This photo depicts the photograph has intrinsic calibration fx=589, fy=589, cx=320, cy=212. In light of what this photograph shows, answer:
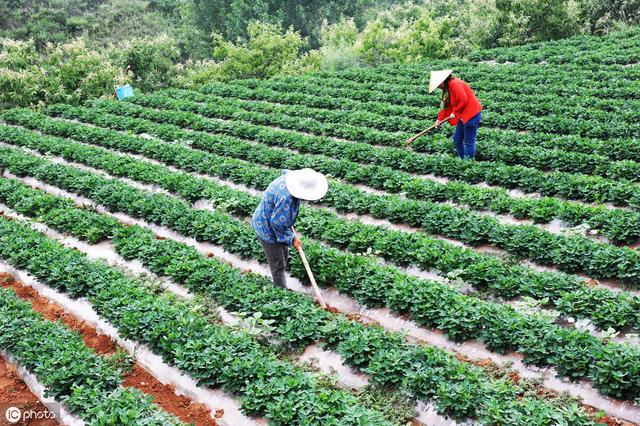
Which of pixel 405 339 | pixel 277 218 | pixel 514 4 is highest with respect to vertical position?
pixel 514 4

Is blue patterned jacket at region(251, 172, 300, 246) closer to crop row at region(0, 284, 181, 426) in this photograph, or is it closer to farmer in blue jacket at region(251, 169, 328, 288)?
farmer in blue jacket at region(251, 169, 328, 288)

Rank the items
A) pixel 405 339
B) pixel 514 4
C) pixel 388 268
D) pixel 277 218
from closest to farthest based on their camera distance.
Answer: pixel 405 339, pixel 277 218, pixel 388 268, pixel 514 4

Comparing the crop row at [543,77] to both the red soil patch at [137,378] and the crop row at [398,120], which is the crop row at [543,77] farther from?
the red soil patch at [137,378]

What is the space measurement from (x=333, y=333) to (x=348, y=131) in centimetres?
817

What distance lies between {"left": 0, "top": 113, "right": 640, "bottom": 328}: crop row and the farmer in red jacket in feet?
7.95

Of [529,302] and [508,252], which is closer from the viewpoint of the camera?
[529,302]

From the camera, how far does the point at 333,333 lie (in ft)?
21.4

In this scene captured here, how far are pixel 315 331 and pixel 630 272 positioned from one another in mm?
3799

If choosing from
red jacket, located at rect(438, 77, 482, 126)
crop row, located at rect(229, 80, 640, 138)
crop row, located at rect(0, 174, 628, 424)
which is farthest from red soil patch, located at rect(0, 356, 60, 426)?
crop row, located at rect(229, 80, 640, 138)

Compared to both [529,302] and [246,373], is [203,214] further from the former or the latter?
[529,302]

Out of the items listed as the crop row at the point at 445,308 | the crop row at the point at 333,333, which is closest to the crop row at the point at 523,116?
the crop row at the point at 445,308

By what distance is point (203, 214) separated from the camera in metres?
9.80

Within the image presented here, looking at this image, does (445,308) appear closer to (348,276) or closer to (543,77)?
(348,276)

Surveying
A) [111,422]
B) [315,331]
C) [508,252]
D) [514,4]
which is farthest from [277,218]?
[514,4]
